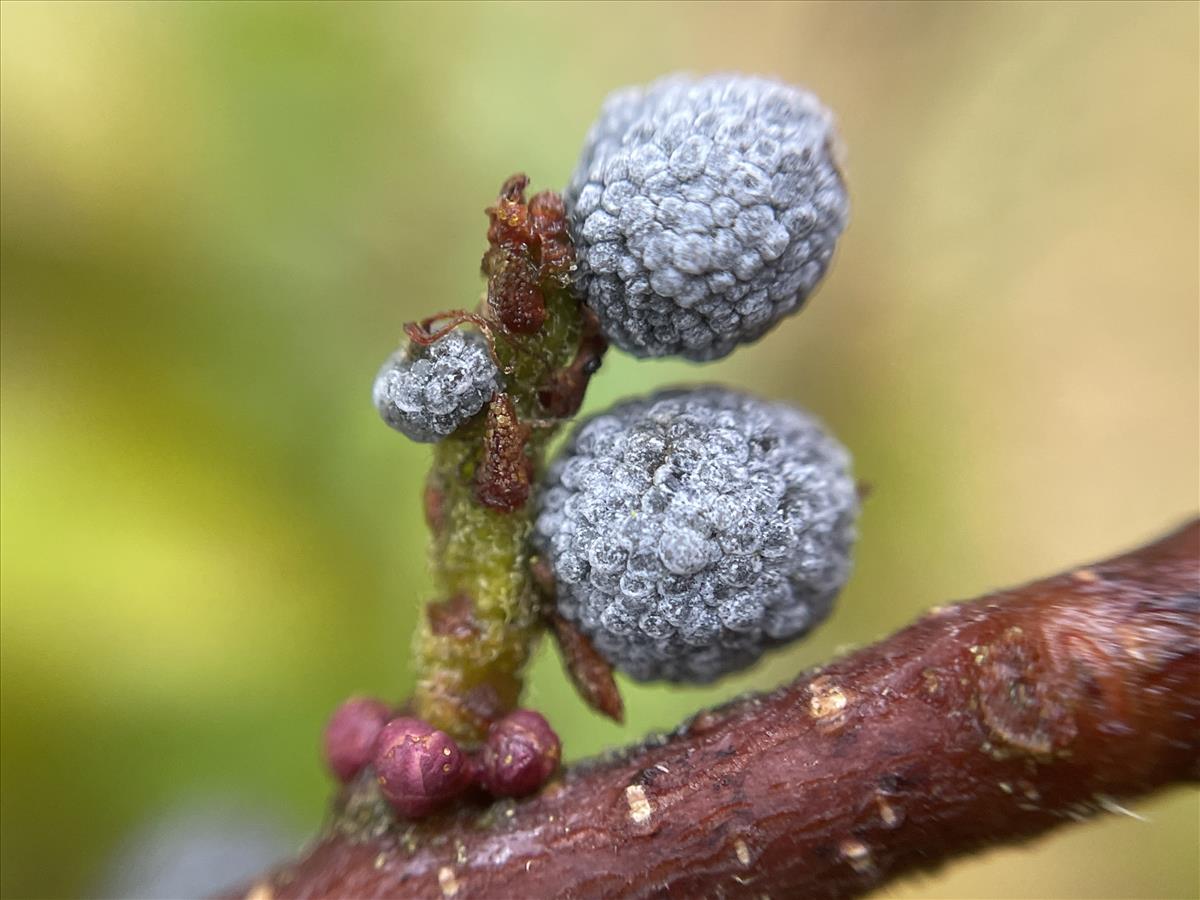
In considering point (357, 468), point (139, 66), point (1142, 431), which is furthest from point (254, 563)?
point (1142, 431)

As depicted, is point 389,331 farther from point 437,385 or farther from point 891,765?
point 891,765

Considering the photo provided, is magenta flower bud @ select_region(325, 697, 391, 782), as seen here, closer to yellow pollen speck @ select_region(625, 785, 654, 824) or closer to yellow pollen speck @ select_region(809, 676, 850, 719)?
yellow pollen speck @ select_region(625, 785, 654, 824)

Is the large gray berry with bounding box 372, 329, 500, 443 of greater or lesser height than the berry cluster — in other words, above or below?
above

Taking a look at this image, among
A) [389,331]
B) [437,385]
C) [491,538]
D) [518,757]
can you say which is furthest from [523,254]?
[389,331]

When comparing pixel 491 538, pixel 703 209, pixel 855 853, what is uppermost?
pixel 703 209

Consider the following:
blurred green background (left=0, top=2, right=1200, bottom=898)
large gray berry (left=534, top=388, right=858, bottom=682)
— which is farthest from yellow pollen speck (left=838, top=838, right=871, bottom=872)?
blurred green background (left=0, top=2, right=1200, bottom=898)
